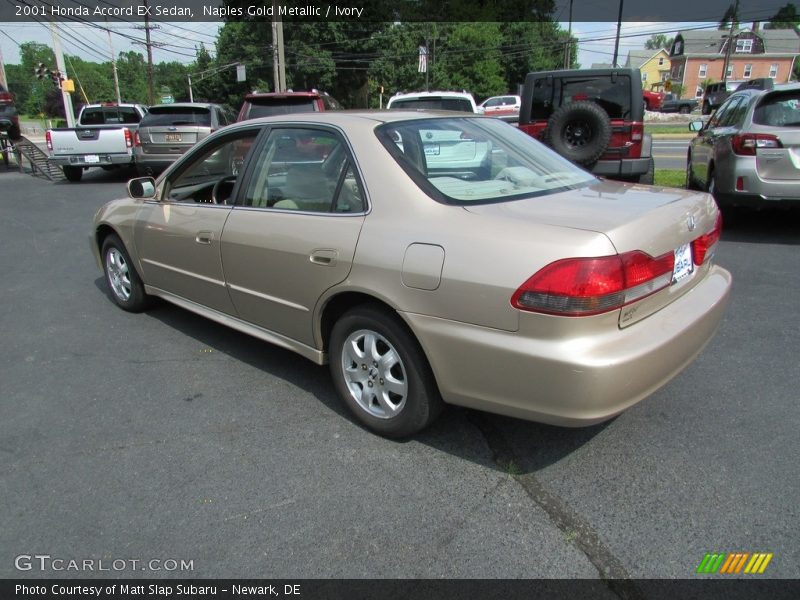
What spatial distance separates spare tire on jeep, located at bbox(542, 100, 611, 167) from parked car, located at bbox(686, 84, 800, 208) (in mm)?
1486

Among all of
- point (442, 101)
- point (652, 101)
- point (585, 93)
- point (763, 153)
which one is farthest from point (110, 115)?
point (652, 101)

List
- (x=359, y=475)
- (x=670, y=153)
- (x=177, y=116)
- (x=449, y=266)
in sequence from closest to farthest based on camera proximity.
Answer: (x=449, y=266), (x=359, y=475), (x=177, y=116), (x=670, y=153)

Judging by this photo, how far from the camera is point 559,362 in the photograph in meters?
2.29

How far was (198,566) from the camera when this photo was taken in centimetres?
224

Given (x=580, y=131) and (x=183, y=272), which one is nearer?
(x=183, y=272)

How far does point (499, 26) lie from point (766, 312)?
68.9 m

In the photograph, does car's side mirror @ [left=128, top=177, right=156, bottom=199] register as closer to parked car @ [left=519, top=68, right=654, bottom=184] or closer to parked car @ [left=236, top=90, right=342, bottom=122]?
parked car @ [left=519, top=68, right=654, bottom=184]

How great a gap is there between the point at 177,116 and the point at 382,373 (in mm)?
11471

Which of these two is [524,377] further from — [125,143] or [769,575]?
[125,143]

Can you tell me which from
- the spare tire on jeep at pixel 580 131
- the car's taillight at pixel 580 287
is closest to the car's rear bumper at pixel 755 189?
the spare tire on jeep at pixel 580 131

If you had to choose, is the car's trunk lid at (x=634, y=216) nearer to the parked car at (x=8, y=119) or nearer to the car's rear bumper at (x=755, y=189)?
the car's rear bumper at (x=755, y=189)

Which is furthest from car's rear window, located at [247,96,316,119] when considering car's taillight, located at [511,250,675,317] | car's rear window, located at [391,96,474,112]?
car's taillight, located at [511,250,675,317]

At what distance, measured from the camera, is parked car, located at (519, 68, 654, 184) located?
792cm

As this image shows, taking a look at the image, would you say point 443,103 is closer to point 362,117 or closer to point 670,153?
point 362,117
